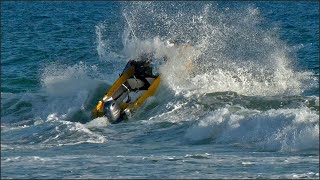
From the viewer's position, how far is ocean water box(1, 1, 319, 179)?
585 inches

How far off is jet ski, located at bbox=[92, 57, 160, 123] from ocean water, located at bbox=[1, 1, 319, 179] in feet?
0.77

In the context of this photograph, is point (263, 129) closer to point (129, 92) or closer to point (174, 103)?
point (174, 103)

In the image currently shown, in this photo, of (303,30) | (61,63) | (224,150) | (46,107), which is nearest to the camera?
(224,150)

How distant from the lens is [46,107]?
22031mm

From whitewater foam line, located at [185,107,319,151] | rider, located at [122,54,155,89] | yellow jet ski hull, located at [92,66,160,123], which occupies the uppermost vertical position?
rider, located at [122,54,155,89]

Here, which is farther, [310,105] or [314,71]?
[314,71]

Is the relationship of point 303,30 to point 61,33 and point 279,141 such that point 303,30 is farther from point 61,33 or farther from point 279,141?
point 279,141

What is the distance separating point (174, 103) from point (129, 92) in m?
1.23

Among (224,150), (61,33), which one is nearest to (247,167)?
(224,150)

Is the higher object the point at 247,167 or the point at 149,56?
the point at 149,56

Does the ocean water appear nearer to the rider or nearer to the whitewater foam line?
the whitewater foam line

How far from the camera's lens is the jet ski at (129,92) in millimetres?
20094

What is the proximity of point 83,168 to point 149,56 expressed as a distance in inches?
359

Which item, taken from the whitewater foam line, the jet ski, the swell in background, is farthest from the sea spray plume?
the whitewater foam line
